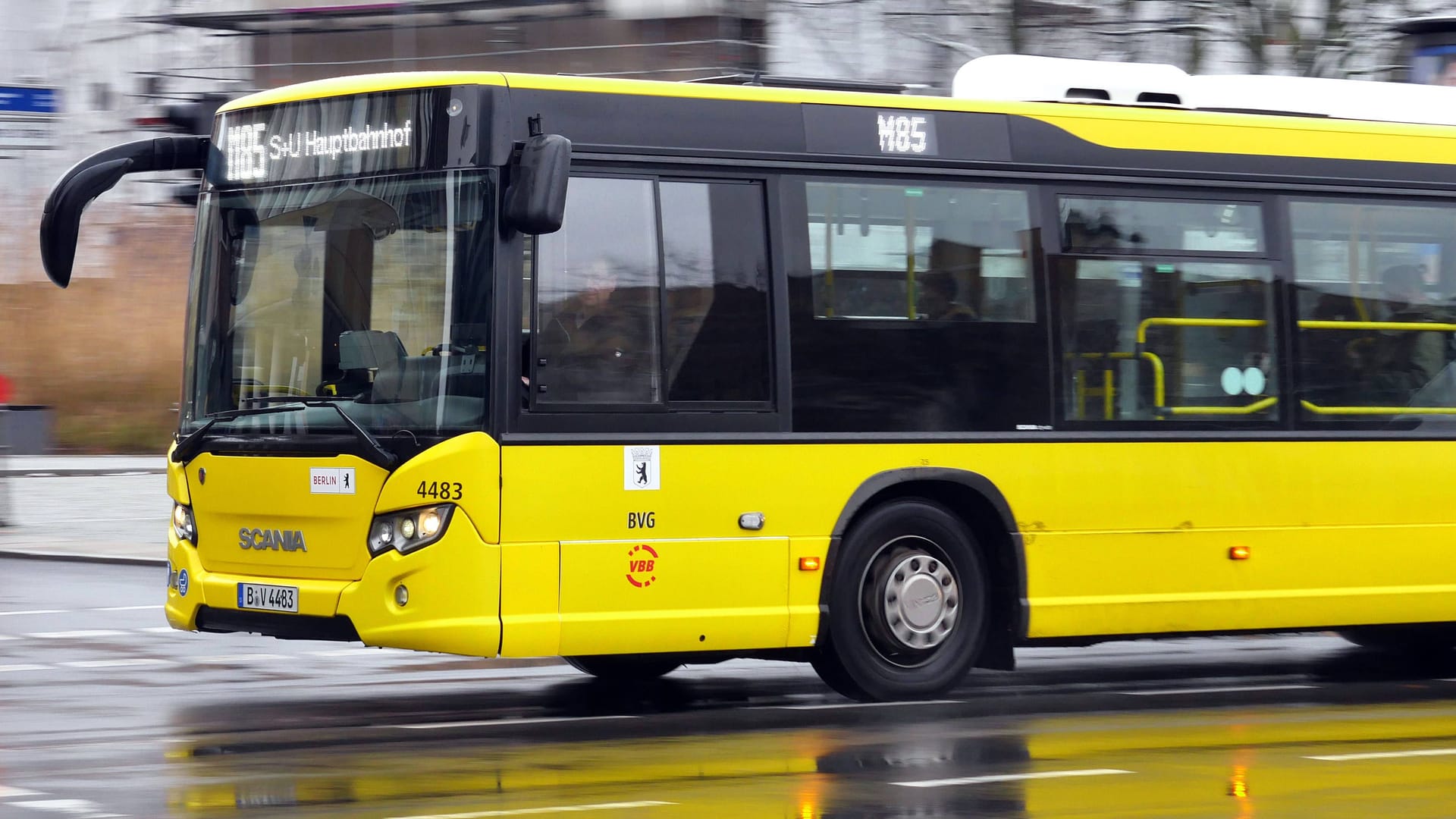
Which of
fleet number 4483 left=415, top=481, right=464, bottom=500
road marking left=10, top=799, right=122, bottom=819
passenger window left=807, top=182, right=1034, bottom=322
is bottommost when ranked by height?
road marking left=10, top=799, right=122, bottom=819

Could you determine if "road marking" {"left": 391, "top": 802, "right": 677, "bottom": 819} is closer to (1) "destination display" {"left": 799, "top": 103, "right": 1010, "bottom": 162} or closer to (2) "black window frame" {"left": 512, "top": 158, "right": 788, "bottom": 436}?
(2) "black window frame" {"left": 512, "top": 158, "right": 788, "bottom": 436}

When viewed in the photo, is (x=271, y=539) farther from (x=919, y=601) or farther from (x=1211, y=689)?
(x=1211, y=689)

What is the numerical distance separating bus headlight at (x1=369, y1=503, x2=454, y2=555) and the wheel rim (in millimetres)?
2238

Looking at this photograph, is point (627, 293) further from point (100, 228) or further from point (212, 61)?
point (100, 228)

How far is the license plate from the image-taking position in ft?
33.3

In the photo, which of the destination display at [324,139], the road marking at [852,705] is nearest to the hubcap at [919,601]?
the road marking at [852,705]

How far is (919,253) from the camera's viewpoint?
11.2 m

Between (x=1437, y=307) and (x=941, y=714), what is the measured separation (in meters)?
4.14

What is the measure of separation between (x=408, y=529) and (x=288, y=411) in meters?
0.90

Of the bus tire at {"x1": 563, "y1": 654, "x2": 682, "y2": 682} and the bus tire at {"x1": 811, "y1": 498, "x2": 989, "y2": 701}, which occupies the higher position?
the bus tire at {"x1": 811, "y1": 498, "x2": 989, "y2": 701}

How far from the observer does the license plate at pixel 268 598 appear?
10.2 m

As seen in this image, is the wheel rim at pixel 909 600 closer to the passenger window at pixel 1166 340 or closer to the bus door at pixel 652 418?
the bus door at pixel 652 418

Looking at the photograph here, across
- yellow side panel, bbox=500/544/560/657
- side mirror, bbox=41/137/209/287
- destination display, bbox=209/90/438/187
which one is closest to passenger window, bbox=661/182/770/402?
yellow side panel, bbox=500/544/560/657

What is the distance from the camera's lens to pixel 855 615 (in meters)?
11.0
